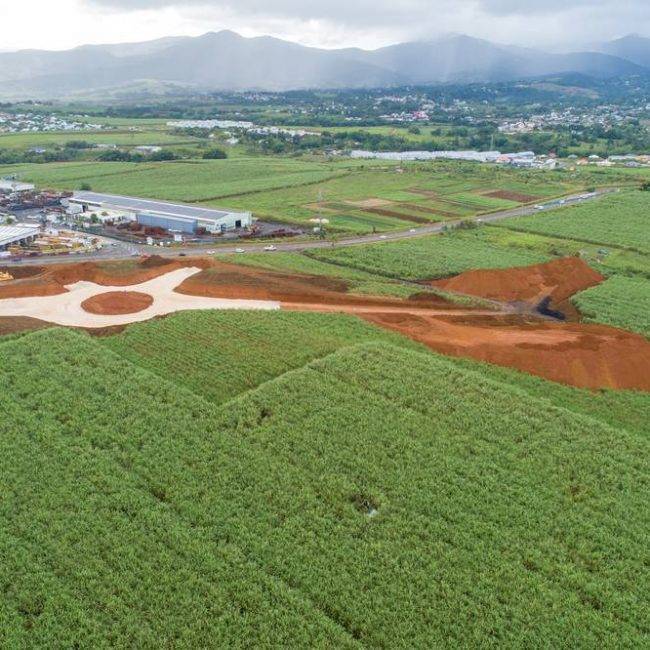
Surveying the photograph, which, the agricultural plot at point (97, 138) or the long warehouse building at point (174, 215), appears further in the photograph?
the agricultural plot at point (97, 138)

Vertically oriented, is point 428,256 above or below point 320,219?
below

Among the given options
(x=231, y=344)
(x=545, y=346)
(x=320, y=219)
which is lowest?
(x=231, y=344)

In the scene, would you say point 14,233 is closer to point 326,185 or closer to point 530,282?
point 326,185

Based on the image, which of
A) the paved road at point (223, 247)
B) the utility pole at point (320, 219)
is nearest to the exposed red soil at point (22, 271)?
the paved road at point (223, 247)

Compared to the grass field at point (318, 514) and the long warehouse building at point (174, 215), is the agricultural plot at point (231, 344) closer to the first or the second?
the grass field at point (318, 514)

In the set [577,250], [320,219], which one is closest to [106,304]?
[320,219]

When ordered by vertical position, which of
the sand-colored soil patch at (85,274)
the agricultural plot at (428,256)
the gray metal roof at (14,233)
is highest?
the gray metal roof at (14,233)

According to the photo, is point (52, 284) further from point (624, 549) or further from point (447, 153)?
point (447, 153)

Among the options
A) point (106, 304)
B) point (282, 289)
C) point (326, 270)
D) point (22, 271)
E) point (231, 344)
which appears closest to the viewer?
point (231, 344)
